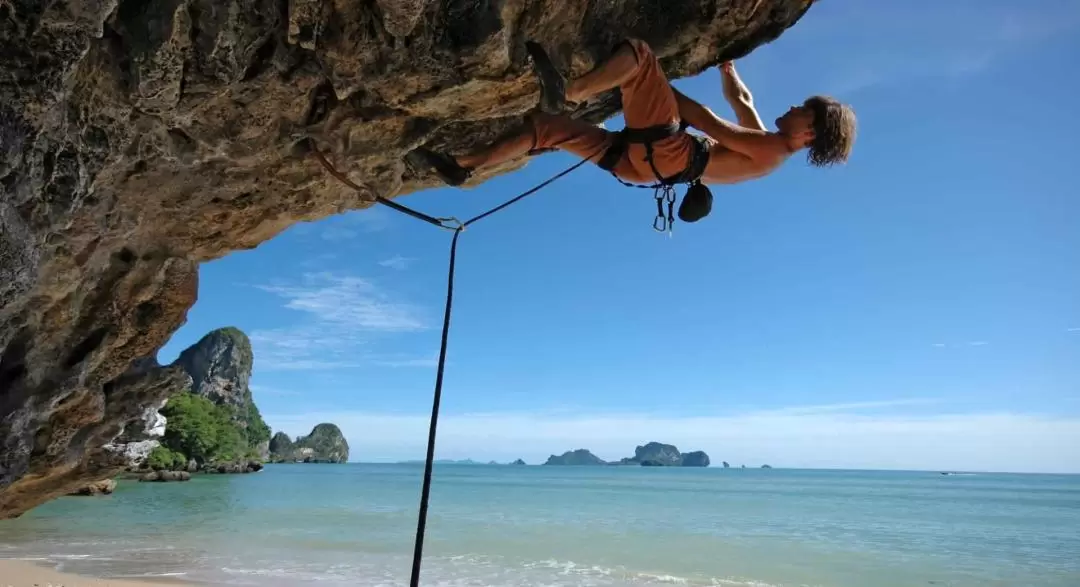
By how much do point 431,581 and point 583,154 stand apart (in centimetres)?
909

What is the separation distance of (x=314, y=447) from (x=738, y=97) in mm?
147250

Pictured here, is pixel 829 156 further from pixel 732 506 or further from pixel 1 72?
pixel 732 506

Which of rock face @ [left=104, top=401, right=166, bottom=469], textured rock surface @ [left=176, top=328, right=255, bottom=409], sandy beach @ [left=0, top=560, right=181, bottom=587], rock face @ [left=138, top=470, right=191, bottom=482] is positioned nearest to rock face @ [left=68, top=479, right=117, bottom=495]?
rock face @ [left=138, top=470, right=191, bottom=482]

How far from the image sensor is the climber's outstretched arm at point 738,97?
12.7 ft

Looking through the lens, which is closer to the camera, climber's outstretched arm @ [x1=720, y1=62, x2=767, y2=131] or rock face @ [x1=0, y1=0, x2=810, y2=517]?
rock face @ [x1=0, y1=0, x2=810, y2=517]

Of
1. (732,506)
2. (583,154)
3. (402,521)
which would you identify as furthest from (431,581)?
(732,506)

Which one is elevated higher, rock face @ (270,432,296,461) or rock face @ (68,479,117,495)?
rock face @ (270,432,296,461)

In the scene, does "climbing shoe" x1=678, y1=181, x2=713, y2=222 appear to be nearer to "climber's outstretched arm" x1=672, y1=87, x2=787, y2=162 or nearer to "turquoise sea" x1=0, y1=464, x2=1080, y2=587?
"climber's outstretched arm" x1=672, y1=87, x2=787, y2=162

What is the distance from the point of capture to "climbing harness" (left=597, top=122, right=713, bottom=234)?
351cm

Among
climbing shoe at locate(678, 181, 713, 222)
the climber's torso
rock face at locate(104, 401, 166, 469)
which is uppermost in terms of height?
the climber's torso

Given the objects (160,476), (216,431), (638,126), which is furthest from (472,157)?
(216,431)

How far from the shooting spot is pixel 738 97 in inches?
154

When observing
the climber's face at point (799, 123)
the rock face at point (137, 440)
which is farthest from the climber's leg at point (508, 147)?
the rock face at point (137, 440)

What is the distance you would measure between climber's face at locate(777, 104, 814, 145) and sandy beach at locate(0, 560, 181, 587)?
9.92 metres
